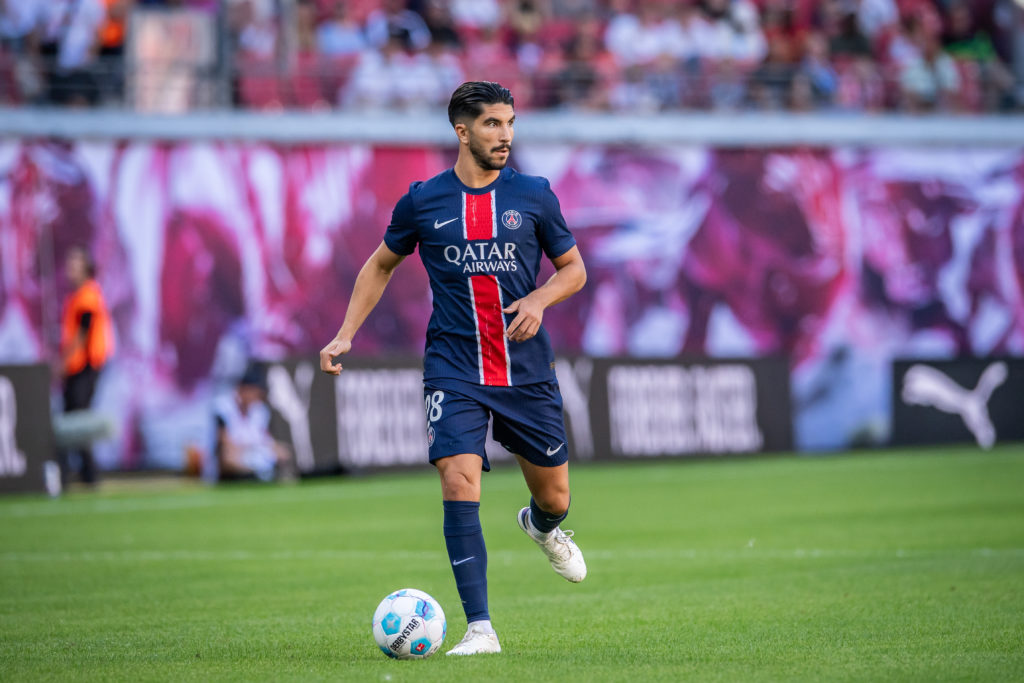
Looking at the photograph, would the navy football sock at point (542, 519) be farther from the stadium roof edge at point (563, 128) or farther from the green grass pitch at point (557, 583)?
the stadium roof edge at point (563, 128)

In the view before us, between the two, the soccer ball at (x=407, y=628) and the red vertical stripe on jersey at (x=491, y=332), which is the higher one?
the red vertical stripe on jersey at (x=491, y=332)

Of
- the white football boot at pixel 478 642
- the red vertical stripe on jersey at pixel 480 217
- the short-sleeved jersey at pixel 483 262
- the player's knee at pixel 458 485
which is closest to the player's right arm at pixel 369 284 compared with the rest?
the short-sleeved jersey at pixel 483 262

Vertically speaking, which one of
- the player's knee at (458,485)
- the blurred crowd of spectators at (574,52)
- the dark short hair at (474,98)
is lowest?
the player's knee at (458,485)

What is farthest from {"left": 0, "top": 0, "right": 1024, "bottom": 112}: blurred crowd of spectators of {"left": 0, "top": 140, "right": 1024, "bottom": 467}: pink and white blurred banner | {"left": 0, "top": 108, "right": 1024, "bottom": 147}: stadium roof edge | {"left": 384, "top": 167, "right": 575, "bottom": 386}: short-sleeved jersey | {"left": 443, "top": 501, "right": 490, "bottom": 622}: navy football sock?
{"left": 443, "top": 501, "right": 490, "bottom": 622}: navy football sock

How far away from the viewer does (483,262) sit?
6.88 metres

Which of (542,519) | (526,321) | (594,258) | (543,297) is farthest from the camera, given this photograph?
(594,258)

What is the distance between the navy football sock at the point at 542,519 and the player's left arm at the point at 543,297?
1.06m

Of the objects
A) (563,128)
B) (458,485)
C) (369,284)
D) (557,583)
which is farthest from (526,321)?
(563,128)

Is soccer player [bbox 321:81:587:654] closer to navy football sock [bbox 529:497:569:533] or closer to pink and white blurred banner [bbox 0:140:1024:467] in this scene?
navy football sock [bbox 529:497:569:533]

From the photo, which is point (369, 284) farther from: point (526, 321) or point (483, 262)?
point (526, 321)

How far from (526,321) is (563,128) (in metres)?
18.3

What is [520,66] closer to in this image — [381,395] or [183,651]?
[381,395]

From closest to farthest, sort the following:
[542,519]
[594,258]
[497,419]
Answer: [497,419] < [542,519] < [594,258]

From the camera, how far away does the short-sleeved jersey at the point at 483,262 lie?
22.6 ft
